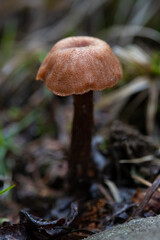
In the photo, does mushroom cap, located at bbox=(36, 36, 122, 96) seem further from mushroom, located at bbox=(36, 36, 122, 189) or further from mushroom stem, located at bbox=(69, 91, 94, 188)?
mushroom stem, located at bbox=(69, 91, 94, 188)

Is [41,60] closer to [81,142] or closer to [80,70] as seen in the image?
[81,142]

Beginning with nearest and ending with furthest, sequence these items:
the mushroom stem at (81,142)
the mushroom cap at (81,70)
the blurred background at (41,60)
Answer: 1. the mushroom cap at (81,70)
2. the mushroom stem at (81,142)
3. the blurred background at (41,60)

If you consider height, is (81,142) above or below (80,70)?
below

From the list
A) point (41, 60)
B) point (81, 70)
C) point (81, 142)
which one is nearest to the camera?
point (81, 70)

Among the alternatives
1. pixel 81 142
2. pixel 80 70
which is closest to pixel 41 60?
pixel 81 142

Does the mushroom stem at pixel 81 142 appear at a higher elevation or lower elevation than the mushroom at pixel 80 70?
lower

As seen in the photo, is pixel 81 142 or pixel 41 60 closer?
pixel 81 142

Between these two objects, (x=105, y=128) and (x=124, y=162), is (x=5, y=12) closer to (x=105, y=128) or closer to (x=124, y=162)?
(x=105, y=128)

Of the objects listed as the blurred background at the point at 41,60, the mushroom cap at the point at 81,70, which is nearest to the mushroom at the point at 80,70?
the mushroom cap at the point at 81,70

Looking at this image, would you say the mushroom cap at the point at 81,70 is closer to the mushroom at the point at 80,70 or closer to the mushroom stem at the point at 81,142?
the mushroom at the point at 80,70
